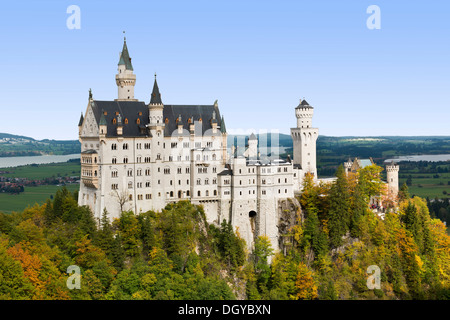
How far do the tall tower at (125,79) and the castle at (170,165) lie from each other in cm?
15

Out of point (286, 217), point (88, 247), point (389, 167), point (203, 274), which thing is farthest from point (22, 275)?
point (389, 167)

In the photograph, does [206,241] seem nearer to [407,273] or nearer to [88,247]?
[88,247]


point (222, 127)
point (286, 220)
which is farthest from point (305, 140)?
point (286, 220)

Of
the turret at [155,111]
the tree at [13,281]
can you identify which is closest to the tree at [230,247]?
the turret at [155,111]

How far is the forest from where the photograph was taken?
250 ft

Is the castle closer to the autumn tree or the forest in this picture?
the autumn tree

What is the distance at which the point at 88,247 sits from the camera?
7862 cm

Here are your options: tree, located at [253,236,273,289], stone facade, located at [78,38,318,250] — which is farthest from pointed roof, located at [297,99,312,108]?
tree, located at [253,236,273,289]

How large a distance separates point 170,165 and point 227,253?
1510cm

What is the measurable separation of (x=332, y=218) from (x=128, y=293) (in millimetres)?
33181

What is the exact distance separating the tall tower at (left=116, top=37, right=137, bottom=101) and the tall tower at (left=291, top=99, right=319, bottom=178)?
2742cm

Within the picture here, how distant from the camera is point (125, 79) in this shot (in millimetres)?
93625

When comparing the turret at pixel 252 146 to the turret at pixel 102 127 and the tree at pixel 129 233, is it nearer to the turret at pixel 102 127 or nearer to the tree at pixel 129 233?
the tree at pixel 129 233

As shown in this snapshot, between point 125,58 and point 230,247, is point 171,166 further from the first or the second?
point 125,58
